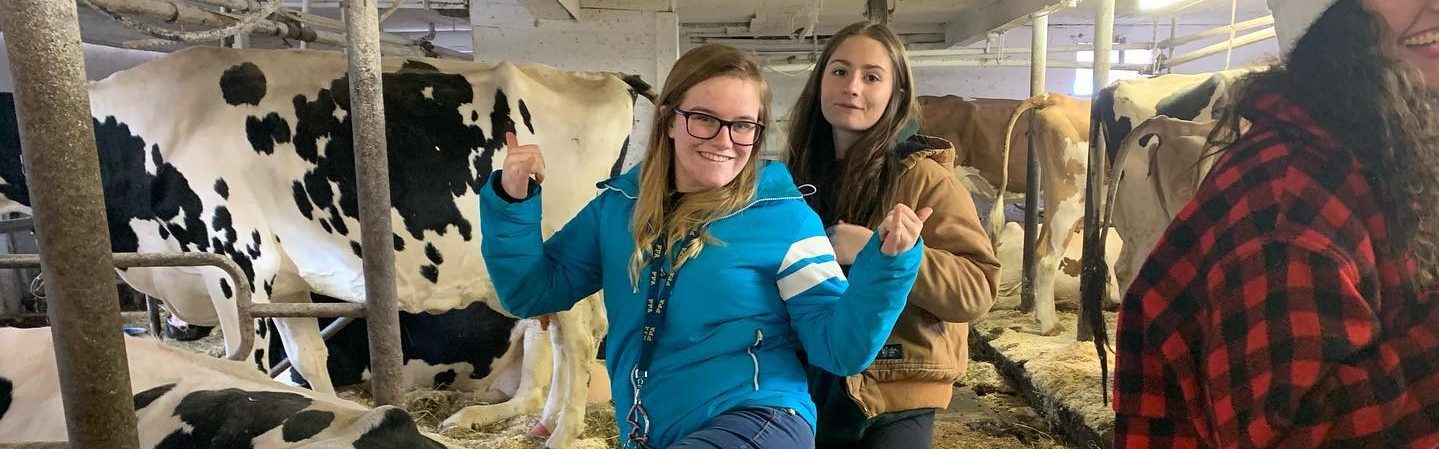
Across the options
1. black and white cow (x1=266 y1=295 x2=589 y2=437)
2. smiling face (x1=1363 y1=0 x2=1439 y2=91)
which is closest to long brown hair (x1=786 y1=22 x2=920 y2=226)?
smiling face (x1=1363 y1=0 x2=1439 y2=91)

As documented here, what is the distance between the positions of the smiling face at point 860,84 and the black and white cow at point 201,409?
45.8 inches

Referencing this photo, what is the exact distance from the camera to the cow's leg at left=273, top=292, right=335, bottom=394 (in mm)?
3648

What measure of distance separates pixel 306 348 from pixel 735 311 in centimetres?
316

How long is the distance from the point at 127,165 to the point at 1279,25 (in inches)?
166

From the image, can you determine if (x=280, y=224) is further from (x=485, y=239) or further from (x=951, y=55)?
(x=951, y=55)

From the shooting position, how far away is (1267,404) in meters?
1.00

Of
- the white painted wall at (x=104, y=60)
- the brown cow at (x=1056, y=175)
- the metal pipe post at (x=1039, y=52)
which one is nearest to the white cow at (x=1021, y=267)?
the brown cow at (x=1056, y=175)

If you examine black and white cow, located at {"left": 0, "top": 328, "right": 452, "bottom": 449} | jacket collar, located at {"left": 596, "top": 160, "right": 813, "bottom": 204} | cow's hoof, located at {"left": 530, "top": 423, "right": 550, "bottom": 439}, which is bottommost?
cow's hoof, located at {"left": 530, "top": 423, "right": 550, "bottom": 439}

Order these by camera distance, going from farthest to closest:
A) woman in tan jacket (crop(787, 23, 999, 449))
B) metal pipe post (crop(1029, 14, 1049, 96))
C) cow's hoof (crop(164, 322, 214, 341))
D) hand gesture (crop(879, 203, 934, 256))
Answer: metal pipe post (crop(1029, 14, 1049, 96))
cow's hoof (crop(164, 322, 214, 341))
woman in tan jacket (crop(787, 23, 999, 449))
hand gesture (crop(879, 203, 934, 256))

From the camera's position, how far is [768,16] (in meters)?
6.80

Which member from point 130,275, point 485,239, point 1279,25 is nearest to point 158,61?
point 130,275

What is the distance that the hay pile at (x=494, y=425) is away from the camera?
12.0ft

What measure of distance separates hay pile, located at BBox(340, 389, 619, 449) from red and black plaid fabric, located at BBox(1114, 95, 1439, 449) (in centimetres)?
292

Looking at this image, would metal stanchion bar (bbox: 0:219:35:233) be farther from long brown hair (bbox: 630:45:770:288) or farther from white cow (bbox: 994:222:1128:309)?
white cow (bbox: 994:222:1128:309)
